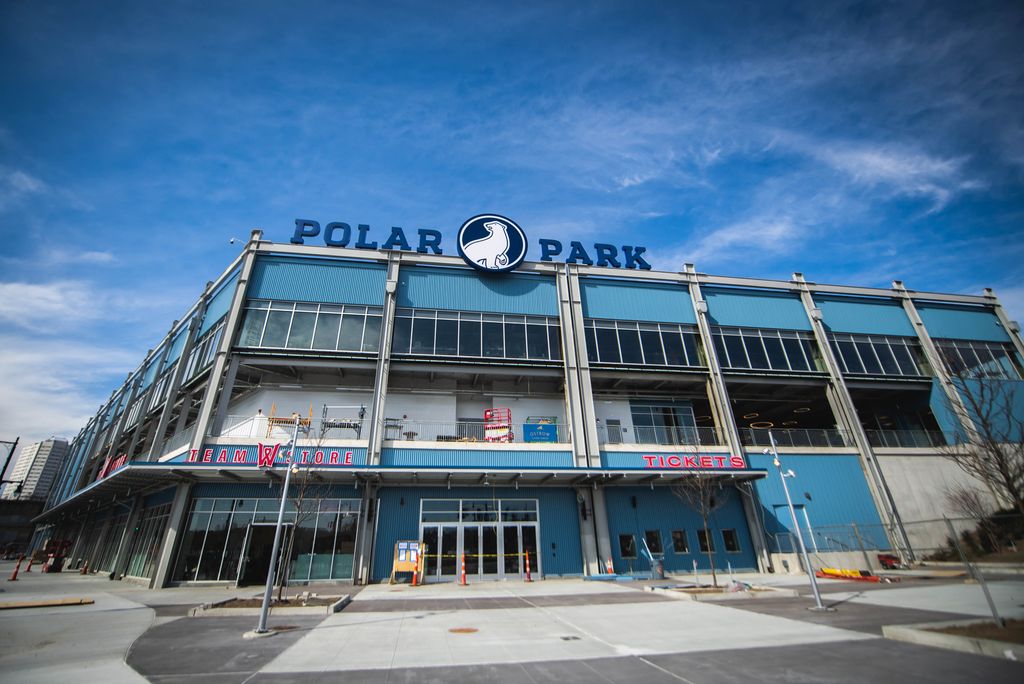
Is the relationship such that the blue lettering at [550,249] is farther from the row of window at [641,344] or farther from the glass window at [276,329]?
the glass window at [276,329]

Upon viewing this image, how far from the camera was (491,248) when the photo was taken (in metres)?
30.9

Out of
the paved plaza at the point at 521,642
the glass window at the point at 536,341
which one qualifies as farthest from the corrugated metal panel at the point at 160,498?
the glass window at the point at 536,341

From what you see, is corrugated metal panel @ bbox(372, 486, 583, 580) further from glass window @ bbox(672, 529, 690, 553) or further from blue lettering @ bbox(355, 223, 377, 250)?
blue lettering @ bbox(355, 223, 377, 250)

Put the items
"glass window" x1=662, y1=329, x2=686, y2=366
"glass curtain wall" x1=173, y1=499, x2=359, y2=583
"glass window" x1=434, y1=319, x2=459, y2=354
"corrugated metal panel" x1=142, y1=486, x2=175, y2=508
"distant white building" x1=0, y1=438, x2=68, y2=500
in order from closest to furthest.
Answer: "glass curtain wall" x1=173, y1=499, x2=359, y2=583, "corrugated metal panel" x1=142, y1=486, x2=175, y2=508, "glass window" x1=434, y1=319, x2=459, y2=354, "glass window" x1=662, y1=329, x2=686, y2=366, "distant white building" x1=0, y1=438, x2=68, y2=500

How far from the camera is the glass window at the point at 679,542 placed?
1033 inches

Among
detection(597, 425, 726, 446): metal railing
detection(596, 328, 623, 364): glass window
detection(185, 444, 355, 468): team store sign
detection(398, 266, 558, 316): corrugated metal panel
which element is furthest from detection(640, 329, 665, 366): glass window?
detection(185, 444, 355, 468): team store sign

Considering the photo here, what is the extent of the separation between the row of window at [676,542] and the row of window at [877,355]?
15.9 metres

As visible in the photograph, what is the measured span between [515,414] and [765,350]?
19022 millimetres

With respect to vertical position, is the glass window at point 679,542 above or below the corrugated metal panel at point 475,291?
below

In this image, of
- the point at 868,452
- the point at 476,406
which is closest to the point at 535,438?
the point at 476,406

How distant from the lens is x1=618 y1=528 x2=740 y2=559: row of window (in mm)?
25703

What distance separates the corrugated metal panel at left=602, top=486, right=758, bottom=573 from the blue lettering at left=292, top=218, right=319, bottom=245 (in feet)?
85.2

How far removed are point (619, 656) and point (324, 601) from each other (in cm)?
1235

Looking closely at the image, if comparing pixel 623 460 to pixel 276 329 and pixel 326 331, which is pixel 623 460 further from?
pixel 276 329
